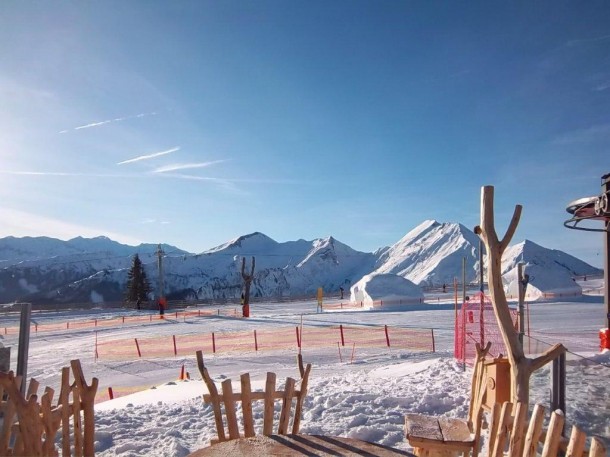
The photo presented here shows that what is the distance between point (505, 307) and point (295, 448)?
9.99 ft

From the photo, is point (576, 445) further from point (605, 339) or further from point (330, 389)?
point (605, 339)

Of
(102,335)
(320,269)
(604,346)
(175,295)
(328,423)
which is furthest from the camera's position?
(320,269)

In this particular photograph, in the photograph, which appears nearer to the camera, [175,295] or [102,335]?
[102,335]

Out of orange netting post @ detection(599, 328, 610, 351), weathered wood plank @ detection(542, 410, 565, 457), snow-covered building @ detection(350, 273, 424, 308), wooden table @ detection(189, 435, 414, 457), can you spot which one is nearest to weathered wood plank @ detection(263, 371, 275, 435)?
wooden table @ detection(189, 435, 414, 457)

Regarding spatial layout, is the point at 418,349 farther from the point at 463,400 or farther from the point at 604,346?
the point at 463,400

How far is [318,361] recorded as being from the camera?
603 inches

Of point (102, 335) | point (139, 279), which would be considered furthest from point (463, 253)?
point (102, 335)

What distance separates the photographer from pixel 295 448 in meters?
4.08

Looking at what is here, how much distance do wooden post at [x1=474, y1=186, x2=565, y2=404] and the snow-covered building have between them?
3670 centimetres

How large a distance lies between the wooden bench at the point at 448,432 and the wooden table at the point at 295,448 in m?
1.10

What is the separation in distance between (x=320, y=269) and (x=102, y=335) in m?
156

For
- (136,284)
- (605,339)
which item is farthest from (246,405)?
(136,284)

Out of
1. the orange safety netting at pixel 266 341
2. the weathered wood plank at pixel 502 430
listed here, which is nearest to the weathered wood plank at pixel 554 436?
the weathered wood plank at pixel 502 430

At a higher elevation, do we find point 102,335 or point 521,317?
point 521,317
